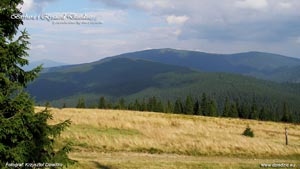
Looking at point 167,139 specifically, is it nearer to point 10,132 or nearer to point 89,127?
point 89,127

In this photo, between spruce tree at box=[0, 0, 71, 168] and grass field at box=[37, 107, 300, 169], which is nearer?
spruce tree at box=[0, 0, 71, 168]

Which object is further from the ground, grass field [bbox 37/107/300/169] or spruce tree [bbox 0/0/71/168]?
spruce tree [bbox 0/0/71/168]

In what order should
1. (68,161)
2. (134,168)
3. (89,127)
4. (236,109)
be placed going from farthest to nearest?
(236,109) → (89,127) → (134,168) → (68,161)

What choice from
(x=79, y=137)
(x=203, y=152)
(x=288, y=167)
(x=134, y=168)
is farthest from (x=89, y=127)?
(x=288, y=167)

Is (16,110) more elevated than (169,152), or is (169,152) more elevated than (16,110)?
(16,110)

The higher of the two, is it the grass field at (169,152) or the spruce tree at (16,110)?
the spruce tree at (16,110)

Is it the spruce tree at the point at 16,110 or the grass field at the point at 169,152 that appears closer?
the spruce tree at the point at 16,110

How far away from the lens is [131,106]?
468 feet

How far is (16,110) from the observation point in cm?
939

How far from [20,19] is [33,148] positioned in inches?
155

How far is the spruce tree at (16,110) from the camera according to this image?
910 cm

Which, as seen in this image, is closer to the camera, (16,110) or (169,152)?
(16,110)

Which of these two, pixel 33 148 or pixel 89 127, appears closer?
pixel 33 148

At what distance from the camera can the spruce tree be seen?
9102mm
